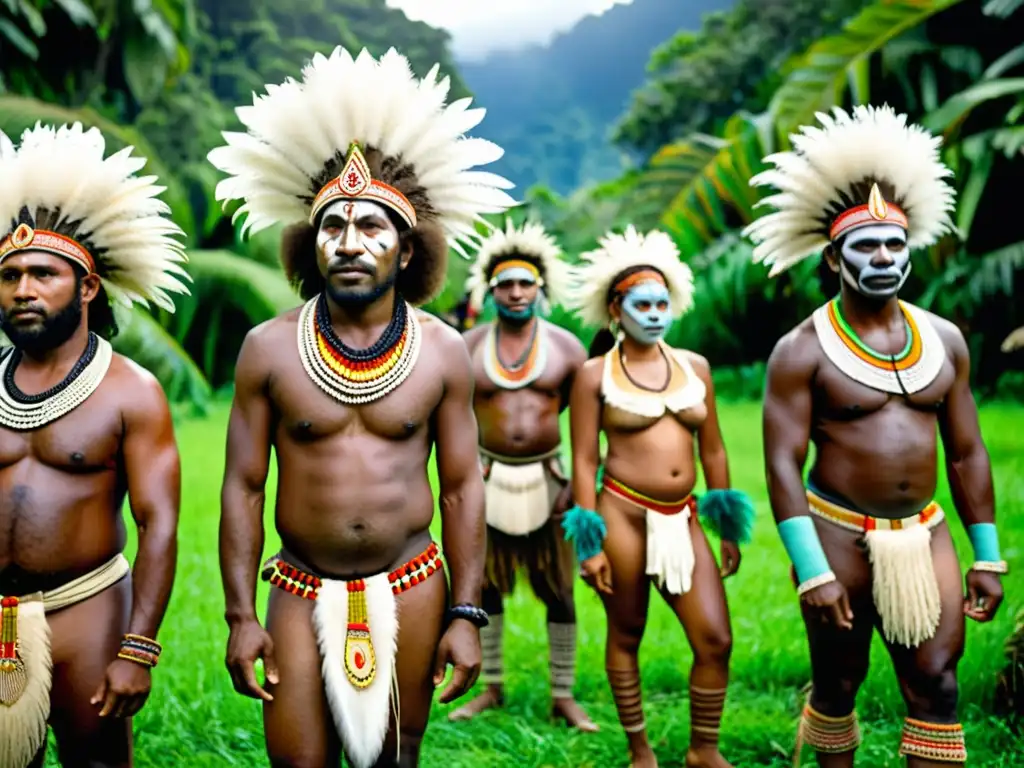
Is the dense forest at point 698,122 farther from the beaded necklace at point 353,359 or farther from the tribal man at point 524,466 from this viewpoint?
the tribal man at point 524,466

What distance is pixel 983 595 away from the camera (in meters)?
3.67

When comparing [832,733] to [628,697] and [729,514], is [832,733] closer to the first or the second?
[628,697]

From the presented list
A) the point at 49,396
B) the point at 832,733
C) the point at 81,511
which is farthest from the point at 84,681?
the point at 832,733

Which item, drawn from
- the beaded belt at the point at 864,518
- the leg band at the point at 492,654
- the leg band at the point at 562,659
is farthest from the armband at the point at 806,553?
the leg band at the point at 492,654

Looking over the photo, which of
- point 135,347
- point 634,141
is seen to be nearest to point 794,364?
point 135,347

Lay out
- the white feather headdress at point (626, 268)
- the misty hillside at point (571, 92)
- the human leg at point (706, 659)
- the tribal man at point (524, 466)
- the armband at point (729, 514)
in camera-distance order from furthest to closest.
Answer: the misty hillside at point (571, 92) < the tribal man at point (524, 466) < the white feather headdress at point (626, 268) < the armband at point (729, 514) < the human leg at point (706, 659)

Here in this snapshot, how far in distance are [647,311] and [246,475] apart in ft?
7.17

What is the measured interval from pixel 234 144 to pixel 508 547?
288 centimetres

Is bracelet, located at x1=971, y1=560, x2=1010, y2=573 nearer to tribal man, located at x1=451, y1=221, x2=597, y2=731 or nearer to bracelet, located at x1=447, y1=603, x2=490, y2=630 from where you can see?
bracelet, located at x1=447, y1=603, x2=490, y2=630

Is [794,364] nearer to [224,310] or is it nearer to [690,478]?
[690,478]

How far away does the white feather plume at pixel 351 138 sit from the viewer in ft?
10.1

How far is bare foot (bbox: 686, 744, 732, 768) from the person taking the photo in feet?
13.9

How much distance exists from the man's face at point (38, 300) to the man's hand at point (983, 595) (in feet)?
10.4

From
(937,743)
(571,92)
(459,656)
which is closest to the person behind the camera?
(459,656)
